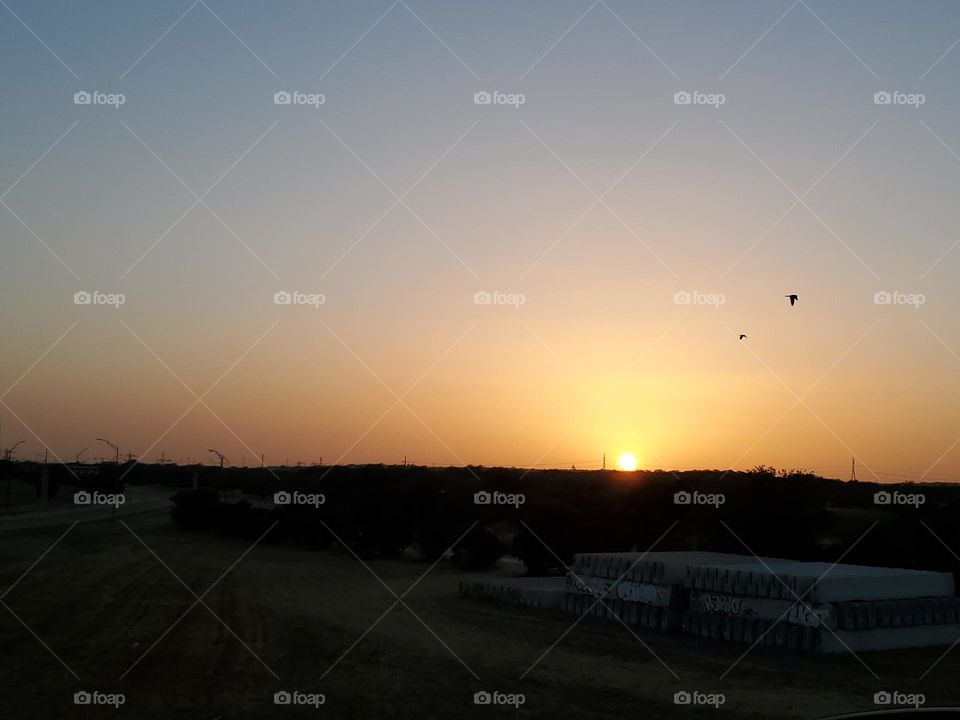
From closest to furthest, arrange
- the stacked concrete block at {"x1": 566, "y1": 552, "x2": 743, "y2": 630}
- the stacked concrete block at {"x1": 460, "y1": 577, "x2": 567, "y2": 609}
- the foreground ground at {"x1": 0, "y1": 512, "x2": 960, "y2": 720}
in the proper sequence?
the foreground ground at {"x1": 0, "y1": 512, "x2": 960, "y2": 720} < the stacked concrete block at {"x1": 566, "y1": 552, "x2": 743, "y2": 630} < the stacked concrete block at {"x1": 460, "y1": 577, "x2": 567, "y2": 609}

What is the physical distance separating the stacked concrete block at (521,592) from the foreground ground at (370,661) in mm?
582

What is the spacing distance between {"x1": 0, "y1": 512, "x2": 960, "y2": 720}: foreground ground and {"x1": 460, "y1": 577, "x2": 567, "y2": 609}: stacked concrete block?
0.58 m

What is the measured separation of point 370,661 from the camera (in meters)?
17.0

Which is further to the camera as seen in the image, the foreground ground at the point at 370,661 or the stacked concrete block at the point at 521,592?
the stacked concrete block at the point at 521,592

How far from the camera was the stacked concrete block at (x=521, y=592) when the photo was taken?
24.5 meters

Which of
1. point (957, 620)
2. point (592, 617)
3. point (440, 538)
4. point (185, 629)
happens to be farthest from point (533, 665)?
point (440, 538)

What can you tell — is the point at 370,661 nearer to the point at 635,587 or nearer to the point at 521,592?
the point at 635,587

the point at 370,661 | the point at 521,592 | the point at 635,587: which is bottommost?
the point at 370,661

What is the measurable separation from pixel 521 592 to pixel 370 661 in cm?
885

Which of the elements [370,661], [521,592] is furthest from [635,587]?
[370,661]

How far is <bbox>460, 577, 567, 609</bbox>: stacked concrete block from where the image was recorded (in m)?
24.5

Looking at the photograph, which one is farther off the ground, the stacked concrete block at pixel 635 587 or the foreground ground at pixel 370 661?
the stacked concrete block at pixel 635 587

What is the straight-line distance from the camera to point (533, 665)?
16.9m

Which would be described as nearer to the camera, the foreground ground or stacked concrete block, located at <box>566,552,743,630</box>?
the foreground ground
